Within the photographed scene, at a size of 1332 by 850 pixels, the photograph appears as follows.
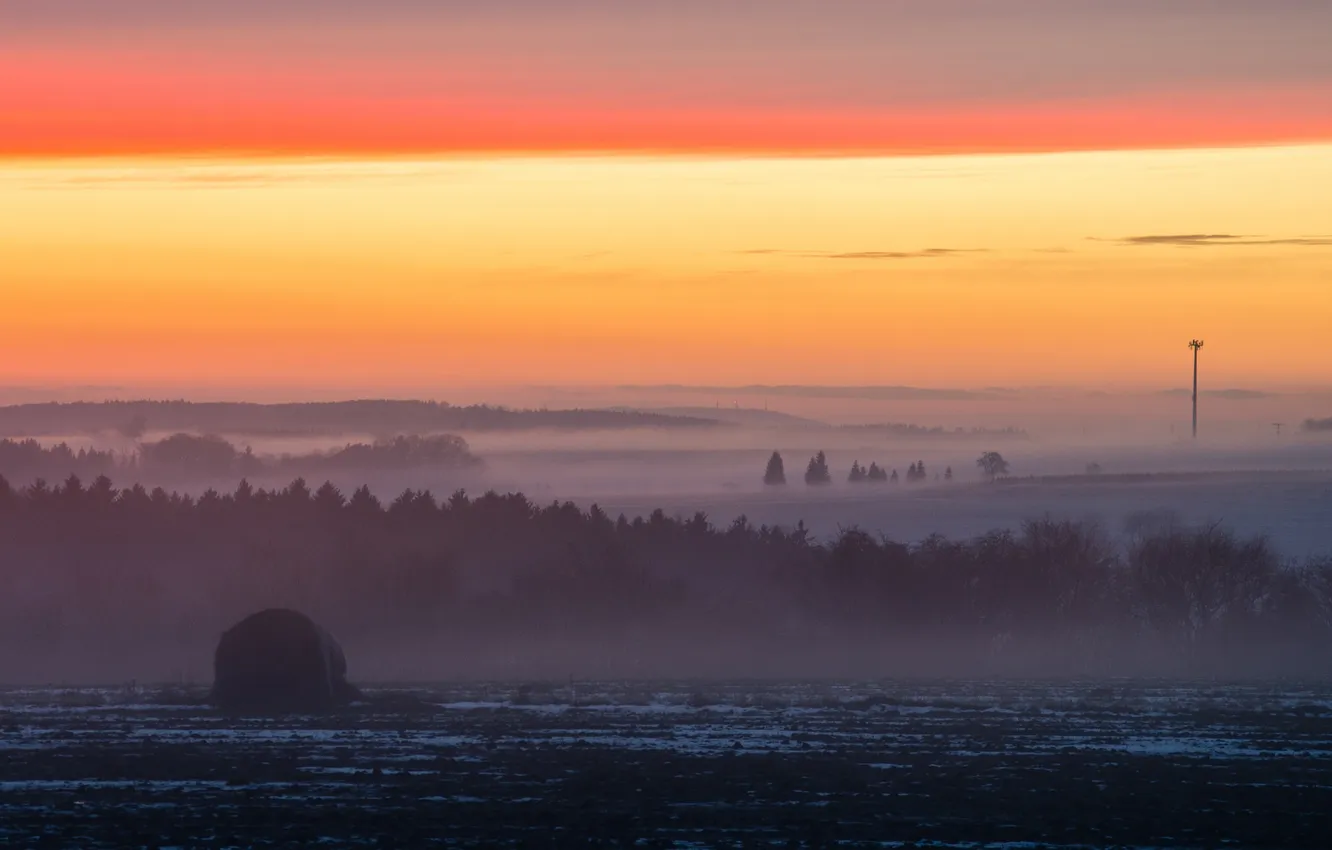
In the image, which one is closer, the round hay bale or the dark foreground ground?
the dark foreground ground

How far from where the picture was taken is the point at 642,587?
477 feet

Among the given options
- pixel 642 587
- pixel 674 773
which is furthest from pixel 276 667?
pixel 642 587

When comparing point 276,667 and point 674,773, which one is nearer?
point 674,773

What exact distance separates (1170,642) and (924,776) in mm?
84124

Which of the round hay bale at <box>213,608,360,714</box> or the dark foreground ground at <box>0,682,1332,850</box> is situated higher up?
the round hay bale at <box>213,608,360,714</box>

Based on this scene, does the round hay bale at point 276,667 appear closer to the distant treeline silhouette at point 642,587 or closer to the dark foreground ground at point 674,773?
the dark foreground ground at point 674,773

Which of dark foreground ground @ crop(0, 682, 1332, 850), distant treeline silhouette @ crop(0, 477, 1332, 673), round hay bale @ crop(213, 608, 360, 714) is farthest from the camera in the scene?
distant treeline silhouette @ crop(0, 477, 1332, 673)

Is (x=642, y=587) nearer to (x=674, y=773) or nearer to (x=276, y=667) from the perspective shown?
(x=276, y=667)

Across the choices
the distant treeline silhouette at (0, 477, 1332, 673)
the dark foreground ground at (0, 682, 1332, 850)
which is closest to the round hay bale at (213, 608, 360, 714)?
the dark foreground ground at (0, 682, 1332, 850)

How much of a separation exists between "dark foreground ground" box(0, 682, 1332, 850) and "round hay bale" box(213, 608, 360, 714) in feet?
7.03

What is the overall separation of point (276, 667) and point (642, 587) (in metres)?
61.4

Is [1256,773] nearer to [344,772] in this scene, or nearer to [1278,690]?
[344,772]

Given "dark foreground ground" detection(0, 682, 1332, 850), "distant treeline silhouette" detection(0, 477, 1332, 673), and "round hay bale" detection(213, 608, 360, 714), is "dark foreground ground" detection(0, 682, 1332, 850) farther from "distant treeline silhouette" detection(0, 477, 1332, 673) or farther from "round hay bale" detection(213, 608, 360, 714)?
"distant treeline silhouette" detection(0, 477, 1332, 673)

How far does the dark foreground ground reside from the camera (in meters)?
45.3
